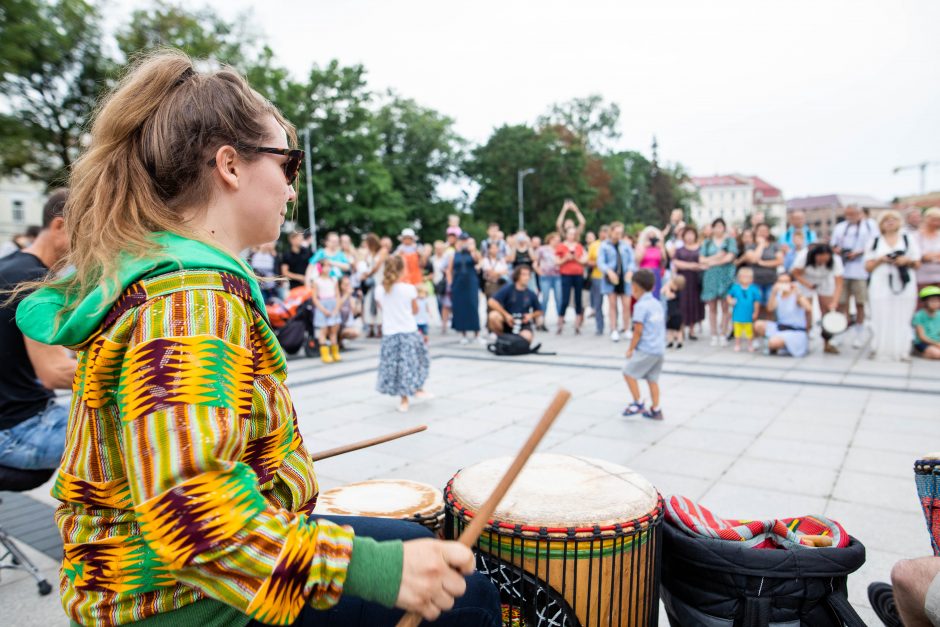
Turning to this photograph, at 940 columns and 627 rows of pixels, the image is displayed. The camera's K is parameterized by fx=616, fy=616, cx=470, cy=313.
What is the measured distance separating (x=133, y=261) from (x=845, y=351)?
399 inches

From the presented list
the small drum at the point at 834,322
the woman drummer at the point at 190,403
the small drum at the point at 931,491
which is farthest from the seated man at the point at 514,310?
the woman drummer at the point at 190,403

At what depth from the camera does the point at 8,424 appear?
2678 mm

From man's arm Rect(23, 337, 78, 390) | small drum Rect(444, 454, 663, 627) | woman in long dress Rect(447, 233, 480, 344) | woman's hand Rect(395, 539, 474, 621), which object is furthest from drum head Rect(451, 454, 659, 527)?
woman in long dress Rect(447, 233, 480, 344)

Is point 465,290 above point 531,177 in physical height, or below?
below

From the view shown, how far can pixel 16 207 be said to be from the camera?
43.8m

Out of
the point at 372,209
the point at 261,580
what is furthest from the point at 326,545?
the point at 372,209

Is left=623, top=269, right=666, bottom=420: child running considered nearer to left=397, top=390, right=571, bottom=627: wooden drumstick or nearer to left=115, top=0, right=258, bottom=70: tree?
left=397, top=390, right=571, bottom=627: wooden drumstick

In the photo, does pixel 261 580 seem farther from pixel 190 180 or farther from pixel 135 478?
pixel 190 180

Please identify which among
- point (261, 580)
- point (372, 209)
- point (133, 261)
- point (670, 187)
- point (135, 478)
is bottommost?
point (261, 580)

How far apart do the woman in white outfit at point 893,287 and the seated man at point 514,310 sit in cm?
464

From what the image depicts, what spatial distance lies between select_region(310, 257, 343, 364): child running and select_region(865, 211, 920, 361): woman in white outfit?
7476mm

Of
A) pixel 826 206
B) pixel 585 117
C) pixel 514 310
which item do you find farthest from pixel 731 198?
pixel 514 310

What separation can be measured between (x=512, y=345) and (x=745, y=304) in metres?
3.55

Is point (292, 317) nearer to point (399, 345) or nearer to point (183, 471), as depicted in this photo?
point (399, 345)
